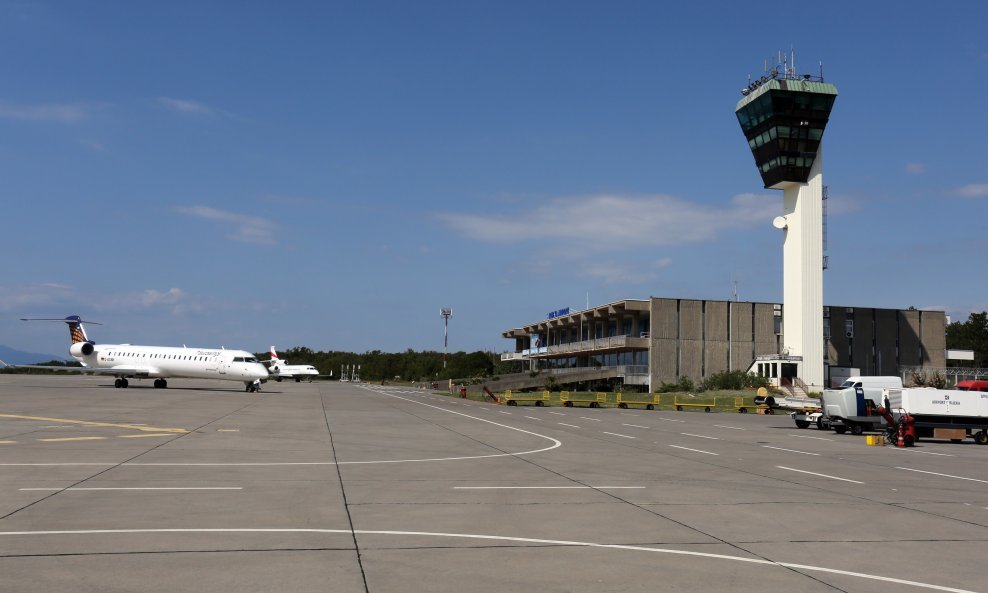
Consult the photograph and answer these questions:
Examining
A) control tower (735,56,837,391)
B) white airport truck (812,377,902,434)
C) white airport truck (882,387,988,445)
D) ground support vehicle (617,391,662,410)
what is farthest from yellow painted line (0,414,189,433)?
control tower (735,56,837,391)

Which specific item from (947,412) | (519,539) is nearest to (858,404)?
(947,412)

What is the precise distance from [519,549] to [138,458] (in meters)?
12.6

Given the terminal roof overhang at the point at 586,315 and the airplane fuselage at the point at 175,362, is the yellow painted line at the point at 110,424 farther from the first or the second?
the terminal roof overhang at the point at 586,315

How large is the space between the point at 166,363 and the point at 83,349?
28.7 ft

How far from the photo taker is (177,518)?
38.8 feet

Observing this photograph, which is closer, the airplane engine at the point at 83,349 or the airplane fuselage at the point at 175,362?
the airplane fuselage at the point at 175,362

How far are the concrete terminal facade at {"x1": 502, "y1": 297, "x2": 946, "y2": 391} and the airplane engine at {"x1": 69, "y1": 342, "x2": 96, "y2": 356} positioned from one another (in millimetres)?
61977

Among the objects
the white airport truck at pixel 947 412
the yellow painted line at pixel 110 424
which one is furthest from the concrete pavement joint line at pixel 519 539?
the white airport truck at pixel 947 412

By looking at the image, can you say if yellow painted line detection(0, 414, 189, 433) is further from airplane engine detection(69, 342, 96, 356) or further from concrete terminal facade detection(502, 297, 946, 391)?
concrete terminal facade detection(502, 297, 946, 391)

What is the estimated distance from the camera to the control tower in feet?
282

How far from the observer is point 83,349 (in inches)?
2778

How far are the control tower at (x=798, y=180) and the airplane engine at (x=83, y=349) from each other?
7195cm

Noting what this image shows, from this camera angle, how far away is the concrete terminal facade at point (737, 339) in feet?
335

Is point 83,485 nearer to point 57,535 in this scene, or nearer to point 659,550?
point 57,535
